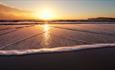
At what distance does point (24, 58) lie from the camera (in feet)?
→ 10.2

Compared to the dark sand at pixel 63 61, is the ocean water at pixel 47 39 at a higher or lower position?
lower

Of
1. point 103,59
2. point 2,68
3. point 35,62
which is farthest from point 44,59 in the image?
point 103,59

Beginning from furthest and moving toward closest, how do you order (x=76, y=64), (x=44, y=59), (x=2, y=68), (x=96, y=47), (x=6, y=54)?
(x=96, y=47) → (x=6, y=54) → (x=44, y=59) → (x=76, y=64) → (x=2, y=68)

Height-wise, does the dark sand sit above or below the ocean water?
above

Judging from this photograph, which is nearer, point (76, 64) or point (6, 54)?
point (76, 64)

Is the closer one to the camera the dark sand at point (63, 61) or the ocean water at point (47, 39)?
the dark sand at point (63, 61)

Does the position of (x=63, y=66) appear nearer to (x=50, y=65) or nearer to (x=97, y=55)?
(x=50, y=65)

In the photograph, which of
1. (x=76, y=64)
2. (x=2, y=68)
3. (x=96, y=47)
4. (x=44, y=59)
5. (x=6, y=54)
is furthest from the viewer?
(x=96, y=47)

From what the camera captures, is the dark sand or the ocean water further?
the ocean water

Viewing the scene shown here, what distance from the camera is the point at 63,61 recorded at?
9.71ft

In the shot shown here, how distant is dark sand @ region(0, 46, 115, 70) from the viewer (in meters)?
2.67

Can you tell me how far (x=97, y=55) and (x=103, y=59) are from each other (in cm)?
25

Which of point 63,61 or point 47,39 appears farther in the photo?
point 47,39

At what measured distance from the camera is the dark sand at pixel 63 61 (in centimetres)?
267
